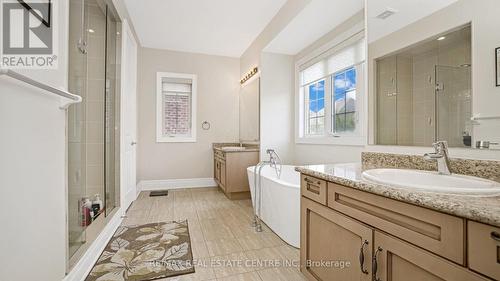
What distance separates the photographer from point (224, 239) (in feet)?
7.03

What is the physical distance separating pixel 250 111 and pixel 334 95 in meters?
1.54

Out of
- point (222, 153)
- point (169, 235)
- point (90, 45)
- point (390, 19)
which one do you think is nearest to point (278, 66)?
point (222, 153)

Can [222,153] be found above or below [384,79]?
below

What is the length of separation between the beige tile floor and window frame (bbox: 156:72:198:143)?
3.67 ft

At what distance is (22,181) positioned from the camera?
0.96 meters

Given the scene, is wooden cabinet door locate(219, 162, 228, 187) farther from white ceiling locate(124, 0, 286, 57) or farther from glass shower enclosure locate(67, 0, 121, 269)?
white ceiling locate(124, 0, 286, 57)

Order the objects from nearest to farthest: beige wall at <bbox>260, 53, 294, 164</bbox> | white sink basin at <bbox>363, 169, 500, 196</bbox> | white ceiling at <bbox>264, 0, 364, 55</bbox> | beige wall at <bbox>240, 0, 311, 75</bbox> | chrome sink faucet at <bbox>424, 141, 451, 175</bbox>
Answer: white sink basin at <bbox>363, 169, 500, 196</bbox>, chrome sink faucet at <bbox>424, 141, 451, 175</bbox>, white ceiling at <bbox>264, 0, 364, 55</bbox>, beige wall at <bbox>240, 0, 311, 75</bbox>, beige wall at <bbox>260, 53, 294, 164</bbox>

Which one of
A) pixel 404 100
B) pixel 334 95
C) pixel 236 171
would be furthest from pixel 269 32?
pixel 404 100

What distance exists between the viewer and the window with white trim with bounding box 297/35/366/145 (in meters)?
2.38

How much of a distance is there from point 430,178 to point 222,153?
2876 mm

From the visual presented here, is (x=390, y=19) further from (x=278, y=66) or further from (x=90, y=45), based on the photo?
(x=90, y=45)

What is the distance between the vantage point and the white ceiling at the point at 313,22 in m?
2.21

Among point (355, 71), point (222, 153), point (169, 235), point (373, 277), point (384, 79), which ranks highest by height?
point (355, 71)

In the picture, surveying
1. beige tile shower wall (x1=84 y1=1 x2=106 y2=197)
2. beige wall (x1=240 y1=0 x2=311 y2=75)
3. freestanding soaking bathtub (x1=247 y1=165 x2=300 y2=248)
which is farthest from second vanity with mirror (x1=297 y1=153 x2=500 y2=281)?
beige tile shower wall (x1=84 y1=1 x2=106 y2=197)
